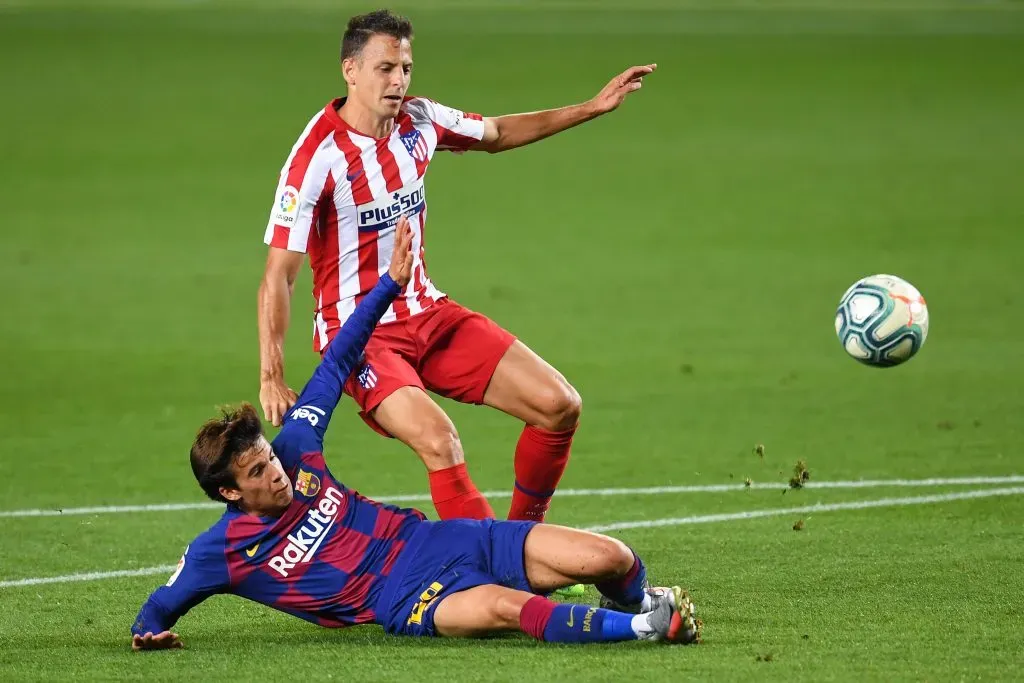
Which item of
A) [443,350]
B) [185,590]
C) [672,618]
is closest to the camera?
[672,618]

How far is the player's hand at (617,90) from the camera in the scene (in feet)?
26.7

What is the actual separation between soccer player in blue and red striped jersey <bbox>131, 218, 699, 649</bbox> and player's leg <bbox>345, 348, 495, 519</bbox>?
0.53m

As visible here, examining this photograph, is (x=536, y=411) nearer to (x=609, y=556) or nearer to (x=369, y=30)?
(x=609, y=556)

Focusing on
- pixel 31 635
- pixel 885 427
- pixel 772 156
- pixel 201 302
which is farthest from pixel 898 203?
pixel 31 635

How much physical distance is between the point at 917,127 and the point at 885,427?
539 inches

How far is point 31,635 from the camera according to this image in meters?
6.84

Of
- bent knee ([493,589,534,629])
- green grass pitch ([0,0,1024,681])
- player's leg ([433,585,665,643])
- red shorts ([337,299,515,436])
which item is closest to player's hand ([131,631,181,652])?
green grass pitch ([0,0,1024,681])

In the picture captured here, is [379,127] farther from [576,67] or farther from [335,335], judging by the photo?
[576,67]

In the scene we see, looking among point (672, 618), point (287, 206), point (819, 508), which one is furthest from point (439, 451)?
point (819, 508)

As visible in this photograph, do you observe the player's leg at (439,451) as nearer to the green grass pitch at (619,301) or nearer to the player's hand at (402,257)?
the player's hand at (402,257)

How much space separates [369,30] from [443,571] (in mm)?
2346

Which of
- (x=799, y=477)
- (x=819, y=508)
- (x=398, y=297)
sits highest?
(x=398, y=297)

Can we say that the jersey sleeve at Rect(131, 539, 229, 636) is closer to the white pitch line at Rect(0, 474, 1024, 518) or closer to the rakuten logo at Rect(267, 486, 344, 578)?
the rakuten logo at Rect(267, 486, 344, 578)

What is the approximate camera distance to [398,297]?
25.2 ft
